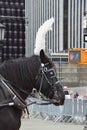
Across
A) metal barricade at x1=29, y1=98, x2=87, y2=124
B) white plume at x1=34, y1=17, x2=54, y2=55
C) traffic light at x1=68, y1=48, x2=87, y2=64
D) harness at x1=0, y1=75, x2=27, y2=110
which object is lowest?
metal barricade at x1=29, y1=98, x2=87, y2=124

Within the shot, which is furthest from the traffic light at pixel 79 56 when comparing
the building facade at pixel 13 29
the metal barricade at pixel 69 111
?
the building facade at pixel 13 29

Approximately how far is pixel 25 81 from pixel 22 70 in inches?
6.3

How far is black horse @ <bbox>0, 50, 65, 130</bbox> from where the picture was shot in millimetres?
6227

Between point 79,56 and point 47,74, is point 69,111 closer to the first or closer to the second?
point 79,56

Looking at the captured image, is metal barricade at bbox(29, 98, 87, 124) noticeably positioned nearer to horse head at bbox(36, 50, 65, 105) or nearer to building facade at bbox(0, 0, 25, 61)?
horse head at bbox(36, 50, 65, 105)

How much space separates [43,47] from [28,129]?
1169 cm

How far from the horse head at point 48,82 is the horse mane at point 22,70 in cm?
7

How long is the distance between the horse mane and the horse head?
2.9 inches

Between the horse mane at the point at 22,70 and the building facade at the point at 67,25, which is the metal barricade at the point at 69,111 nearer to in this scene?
the horse mane at the point at 22,70

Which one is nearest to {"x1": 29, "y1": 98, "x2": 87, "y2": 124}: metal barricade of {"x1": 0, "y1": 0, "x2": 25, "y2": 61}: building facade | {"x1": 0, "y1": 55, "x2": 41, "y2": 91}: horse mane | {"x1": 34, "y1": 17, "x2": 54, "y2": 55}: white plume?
{"x1": 34, "y1": 17, "x2": 54, "y2": 55}: white plume

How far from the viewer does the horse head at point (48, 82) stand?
6590 millimetres

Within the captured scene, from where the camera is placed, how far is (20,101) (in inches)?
251

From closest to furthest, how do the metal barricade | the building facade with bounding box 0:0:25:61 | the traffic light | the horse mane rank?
the horse mane → the metal barricade → the traffic light → the building facade with bounding box 0:0:25:61

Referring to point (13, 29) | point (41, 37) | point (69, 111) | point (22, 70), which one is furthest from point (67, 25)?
point (22, 70)
